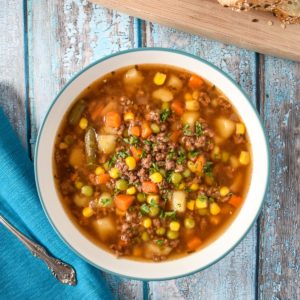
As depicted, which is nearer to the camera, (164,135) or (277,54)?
(164,135)

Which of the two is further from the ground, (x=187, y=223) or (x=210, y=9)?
(x=210, y=9)

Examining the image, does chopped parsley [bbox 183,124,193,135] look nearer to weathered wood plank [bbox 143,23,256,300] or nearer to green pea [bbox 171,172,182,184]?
green pea [bbox 171,172,182,184]

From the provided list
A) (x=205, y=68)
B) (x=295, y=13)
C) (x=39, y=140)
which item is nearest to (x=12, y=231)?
(x=39, y=140)

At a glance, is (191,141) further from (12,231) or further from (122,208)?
(12,231)

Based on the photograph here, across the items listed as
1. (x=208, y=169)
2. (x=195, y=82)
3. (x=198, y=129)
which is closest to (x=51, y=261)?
(x=208, y=169)

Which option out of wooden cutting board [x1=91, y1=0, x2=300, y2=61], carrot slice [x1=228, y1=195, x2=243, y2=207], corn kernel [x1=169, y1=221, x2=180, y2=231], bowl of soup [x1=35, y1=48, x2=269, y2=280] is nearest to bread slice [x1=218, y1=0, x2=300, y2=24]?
wooden cutting board [x1=91, y1=0, x2=300, y2=61]

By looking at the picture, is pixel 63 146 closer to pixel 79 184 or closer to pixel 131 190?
pixel 79 184

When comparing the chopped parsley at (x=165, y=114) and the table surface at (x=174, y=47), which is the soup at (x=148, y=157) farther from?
the table surface at (x=174, y=47)
